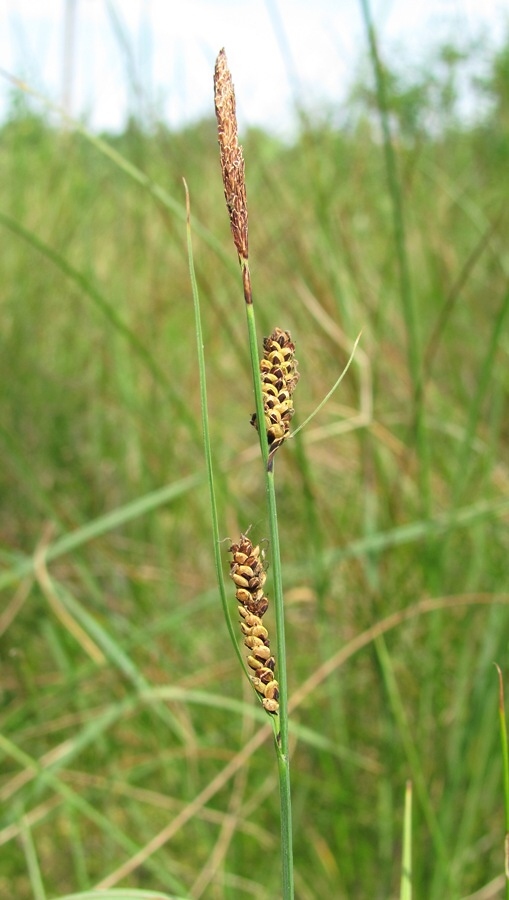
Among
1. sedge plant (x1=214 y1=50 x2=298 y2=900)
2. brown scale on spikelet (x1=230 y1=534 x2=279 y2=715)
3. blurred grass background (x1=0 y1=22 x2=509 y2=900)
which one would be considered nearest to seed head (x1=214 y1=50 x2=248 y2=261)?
sedge plant (x1=214 y1=50 x2=298 y2=900)

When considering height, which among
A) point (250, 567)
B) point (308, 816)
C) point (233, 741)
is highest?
point (233, 741)

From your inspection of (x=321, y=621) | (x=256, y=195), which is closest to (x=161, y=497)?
(x=321, y=621)

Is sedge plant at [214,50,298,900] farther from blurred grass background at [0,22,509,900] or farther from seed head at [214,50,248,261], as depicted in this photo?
blurred grass background at [0,22,509,900]

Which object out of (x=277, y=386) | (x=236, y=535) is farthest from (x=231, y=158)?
(x=236, y=535)

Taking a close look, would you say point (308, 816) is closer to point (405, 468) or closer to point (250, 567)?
point (405, 468)

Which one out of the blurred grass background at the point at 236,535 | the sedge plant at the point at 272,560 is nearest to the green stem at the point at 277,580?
the sedge plant at the point at 272,560
